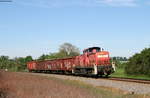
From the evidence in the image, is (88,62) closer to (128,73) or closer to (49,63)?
(128,73)

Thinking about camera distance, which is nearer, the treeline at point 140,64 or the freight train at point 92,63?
the treeline at point 140,64

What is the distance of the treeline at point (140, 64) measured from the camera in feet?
100

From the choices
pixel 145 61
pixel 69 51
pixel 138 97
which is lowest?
pixel 138 97

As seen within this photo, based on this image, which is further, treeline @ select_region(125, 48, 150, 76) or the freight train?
the freight train

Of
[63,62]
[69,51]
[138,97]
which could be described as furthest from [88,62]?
[69,51]

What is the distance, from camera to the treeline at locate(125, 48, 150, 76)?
30.5 meters

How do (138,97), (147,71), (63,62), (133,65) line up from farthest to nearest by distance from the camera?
(63,62), (133,65), (147,71), (138,97)

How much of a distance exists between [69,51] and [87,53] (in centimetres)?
8421

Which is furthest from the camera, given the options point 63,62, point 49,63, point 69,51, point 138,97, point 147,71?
point 69,51

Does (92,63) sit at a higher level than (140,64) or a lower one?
higher

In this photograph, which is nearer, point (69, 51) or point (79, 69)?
point (79, 69)

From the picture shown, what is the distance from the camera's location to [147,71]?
1194 inches

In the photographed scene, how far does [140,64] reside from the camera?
32.0 metres

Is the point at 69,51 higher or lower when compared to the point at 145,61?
higher
